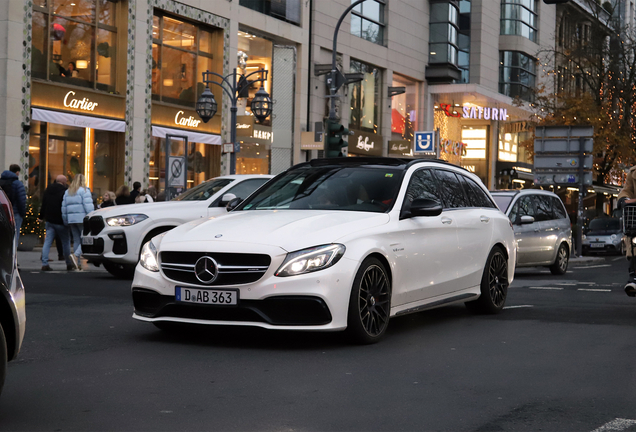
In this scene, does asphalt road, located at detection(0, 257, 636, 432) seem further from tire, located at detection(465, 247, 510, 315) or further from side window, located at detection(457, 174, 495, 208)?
side window, located at detection(457, 174, 495, 208)

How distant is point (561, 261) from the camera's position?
19516 mm

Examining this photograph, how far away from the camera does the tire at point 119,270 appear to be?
15.2 metres

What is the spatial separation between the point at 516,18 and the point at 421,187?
45273mm

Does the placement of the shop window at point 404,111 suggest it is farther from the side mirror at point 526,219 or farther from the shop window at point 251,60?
the side mirror at point 526,219

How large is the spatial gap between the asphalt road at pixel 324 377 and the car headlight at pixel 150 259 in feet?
2.00

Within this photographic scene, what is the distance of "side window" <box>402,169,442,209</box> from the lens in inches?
334

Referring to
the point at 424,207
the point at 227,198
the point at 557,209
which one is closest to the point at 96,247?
the point at 227,198

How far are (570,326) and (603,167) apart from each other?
3571 centimetres

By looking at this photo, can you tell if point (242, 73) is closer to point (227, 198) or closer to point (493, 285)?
point (227, 198)

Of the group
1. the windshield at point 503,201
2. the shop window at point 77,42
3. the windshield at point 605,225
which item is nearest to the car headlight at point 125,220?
the windshield at point 503,201

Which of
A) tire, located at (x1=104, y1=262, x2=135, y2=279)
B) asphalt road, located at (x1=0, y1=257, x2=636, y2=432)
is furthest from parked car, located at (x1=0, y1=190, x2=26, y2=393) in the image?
tire, located at (x1=104, y1=262, x2=135, y2=279)

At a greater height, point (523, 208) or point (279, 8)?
point (279, 8)

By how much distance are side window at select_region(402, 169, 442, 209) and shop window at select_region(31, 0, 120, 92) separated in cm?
1699

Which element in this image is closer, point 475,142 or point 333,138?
point 333,138
